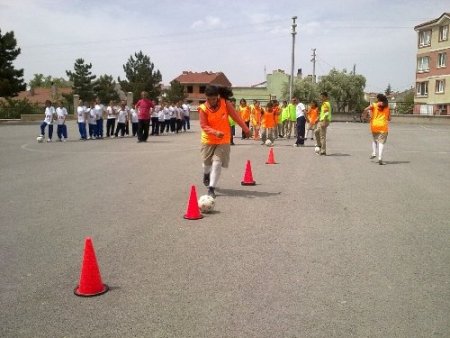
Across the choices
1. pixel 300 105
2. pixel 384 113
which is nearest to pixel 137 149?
pixel 300 105

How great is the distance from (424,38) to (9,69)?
4755 cm

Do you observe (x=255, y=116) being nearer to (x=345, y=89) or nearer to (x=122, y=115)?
(x=122, y=115)

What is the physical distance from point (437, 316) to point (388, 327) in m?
0.48

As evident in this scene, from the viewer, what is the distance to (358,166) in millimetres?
13078

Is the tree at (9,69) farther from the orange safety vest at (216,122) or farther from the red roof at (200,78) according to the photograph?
the red roof at (200,78)

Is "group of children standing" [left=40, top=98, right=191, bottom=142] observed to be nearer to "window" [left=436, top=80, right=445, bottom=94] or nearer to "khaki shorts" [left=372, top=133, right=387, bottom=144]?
"khaki shorts" [left=372, top=133, right=387, bottom=144]

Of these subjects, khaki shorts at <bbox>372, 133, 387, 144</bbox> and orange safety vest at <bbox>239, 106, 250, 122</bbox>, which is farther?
orange safety vest at <bbox>239, 106, 250, 122</bbox>

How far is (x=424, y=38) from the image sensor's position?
59812 mm

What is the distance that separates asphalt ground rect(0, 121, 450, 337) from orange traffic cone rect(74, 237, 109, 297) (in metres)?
0.09

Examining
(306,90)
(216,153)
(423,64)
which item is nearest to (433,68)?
(423,64)

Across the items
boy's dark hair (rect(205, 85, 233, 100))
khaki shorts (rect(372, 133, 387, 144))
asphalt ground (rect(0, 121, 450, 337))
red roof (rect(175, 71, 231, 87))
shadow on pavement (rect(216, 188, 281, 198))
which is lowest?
asphalt ground (rect(0, 121, 450, 337))

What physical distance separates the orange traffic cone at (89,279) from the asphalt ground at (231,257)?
0.09m

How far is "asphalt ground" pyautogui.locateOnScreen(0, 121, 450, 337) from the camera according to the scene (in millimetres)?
3748

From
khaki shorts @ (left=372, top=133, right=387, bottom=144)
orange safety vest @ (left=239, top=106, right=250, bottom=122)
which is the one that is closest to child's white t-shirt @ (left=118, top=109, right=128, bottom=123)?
orange safety vest @ (left=239, top=106, right=250, bottom=122)
